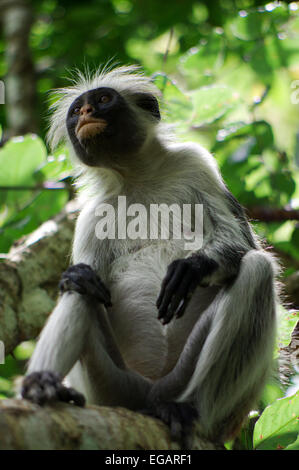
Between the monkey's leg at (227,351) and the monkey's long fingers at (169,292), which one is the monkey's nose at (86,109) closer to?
the monkey's long fingers at (169,292)

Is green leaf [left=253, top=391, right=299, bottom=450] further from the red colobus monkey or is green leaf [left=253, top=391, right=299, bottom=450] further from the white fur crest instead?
the white fur crest

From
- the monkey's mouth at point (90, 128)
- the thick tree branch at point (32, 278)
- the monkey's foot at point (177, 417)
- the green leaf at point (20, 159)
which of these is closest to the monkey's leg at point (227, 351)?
the monkey's foot at point (177, 417)

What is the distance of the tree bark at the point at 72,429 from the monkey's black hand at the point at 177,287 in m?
0.86

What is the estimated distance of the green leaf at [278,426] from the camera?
3.98 metres

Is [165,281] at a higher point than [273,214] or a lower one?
lower

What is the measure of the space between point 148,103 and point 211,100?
0.99m

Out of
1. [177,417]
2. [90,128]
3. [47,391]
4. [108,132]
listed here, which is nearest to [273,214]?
[108,132]

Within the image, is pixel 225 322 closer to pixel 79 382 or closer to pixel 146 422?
pixel 146 422

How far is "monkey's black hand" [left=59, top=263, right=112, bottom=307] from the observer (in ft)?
14.1

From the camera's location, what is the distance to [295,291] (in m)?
6.51

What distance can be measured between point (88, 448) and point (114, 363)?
1513mm

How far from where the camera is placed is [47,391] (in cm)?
325

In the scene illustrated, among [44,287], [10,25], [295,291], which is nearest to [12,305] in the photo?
[44,287]

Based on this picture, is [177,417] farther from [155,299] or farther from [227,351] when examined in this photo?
[155,299]
